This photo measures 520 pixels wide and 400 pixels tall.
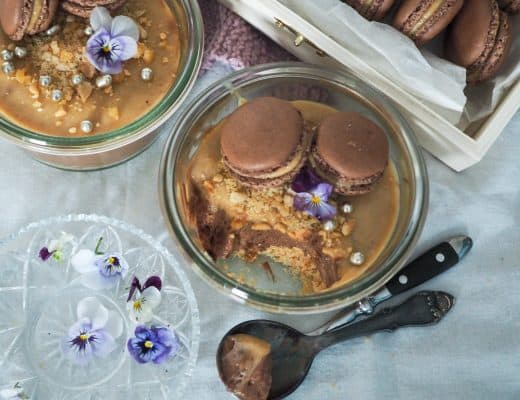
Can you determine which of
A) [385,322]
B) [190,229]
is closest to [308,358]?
[385,322]

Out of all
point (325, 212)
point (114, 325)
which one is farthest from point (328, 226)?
point (114, 325)

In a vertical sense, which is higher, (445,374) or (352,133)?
(352,133)

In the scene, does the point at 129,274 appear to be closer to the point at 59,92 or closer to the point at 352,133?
the point at 59,92

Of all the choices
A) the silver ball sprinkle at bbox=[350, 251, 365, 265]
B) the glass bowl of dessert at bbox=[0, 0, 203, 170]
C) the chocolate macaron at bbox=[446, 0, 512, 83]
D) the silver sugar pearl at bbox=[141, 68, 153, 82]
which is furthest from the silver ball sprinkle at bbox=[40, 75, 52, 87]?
the chocolate macaron at bbox=[446, 0, 512, 83]

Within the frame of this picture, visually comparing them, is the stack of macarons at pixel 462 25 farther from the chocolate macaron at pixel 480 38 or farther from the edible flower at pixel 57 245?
the edible flower at pixel 57 245

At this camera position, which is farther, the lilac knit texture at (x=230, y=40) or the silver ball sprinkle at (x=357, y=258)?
the lilac knit texture at (x=230, y=40)

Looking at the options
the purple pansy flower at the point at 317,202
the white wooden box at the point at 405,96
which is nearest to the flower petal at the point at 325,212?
the purple pansy flower at the point at 317,202
